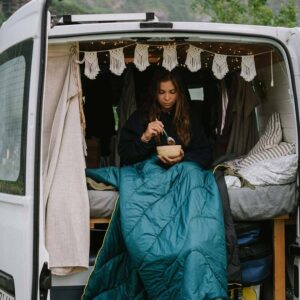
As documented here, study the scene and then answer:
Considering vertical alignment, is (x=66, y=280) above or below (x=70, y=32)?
below

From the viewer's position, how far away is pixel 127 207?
413cm

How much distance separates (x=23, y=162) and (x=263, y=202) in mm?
1616

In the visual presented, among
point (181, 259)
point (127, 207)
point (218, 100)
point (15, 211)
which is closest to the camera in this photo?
point (15, 211)

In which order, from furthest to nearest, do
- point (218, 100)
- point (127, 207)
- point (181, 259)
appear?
point (218, 100) → point (127, 207) → point (181, 259)

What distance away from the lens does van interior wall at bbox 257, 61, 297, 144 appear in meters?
4.77

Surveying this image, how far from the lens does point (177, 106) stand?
198 inches

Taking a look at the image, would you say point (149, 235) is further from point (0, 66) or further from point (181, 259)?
point (0, 66)

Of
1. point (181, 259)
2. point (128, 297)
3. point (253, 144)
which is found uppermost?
point (253, 144)

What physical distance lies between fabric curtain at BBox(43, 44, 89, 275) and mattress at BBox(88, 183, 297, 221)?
0.16m

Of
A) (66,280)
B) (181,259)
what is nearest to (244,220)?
(181,259)

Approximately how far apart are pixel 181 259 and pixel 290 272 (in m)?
0.85

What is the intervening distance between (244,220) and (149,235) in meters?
0.67

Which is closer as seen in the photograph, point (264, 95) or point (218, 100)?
point (264, 95)

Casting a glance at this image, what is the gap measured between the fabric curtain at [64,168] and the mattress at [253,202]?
0.16 m
